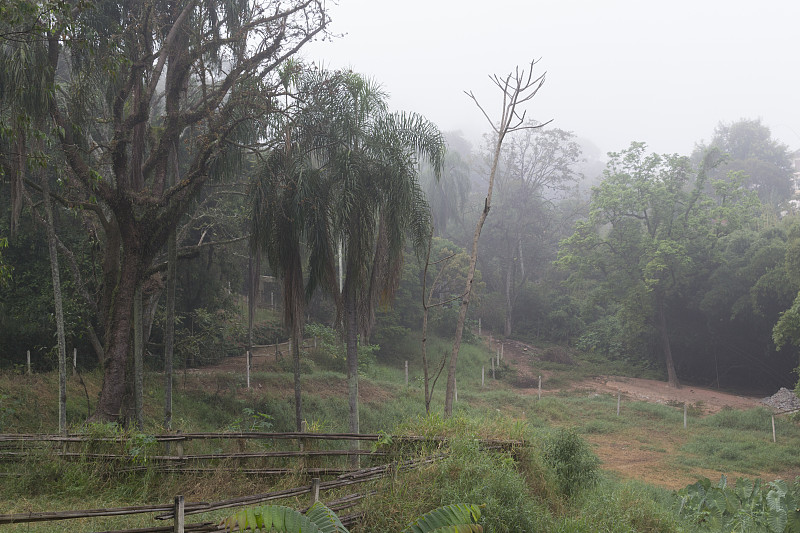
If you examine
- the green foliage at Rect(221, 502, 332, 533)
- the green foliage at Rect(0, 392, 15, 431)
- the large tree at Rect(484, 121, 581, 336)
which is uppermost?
the large tree at Rect(484, 121, 581, 336)

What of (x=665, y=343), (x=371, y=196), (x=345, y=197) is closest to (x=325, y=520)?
(x=345, y=197)

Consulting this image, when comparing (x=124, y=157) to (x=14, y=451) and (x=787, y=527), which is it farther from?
(x=787, y=527)

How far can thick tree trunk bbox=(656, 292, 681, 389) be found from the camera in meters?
27.2

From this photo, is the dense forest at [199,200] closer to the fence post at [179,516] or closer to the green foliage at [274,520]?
the fence post at [179,516]

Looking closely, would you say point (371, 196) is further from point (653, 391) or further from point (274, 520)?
point (653, 391)

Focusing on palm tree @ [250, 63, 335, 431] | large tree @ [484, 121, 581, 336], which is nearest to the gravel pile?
large tree @ [484, 121, 581, 336]

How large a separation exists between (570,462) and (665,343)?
22432mm

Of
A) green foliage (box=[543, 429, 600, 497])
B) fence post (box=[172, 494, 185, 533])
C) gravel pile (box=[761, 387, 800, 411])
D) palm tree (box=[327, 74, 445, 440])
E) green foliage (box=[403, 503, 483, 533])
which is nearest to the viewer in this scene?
fence post (box=[172, 494, 185, 533])

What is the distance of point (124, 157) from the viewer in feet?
34.0

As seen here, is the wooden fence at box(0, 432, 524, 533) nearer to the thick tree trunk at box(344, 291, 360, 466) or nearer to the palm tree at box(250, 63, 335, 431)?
the thick tree trunk at box(344, 291, 360, 466)

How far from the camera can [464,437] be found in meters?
6.58

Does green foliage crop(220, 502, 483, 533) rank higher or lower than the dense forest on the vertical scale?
lower

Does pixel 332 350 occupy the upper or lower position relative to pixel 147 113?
lower

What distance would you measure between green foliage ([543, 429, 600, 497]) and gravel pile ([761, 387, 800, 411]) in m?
17.6
